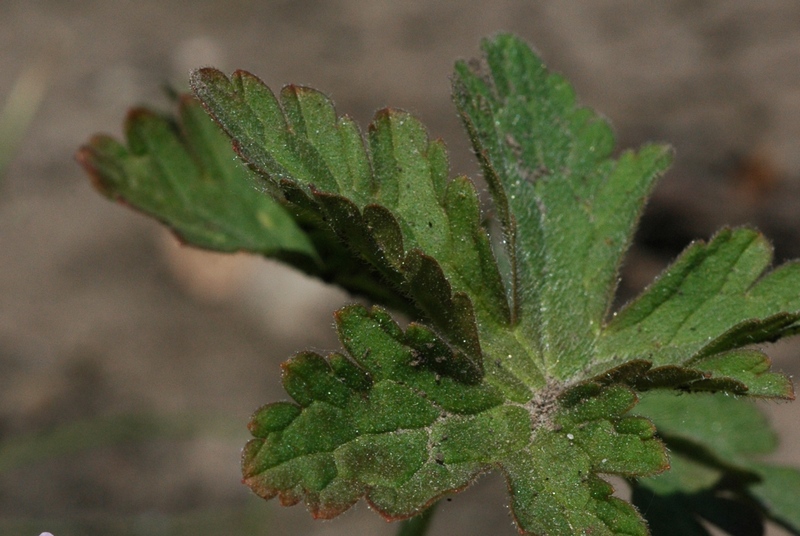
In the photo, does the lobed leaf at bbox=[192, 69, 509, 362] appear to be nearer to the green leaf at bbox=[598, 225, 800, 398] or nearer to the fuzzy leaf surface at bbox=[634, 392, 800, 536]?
the green leaf at bbox=[598, 225, 800, 398]

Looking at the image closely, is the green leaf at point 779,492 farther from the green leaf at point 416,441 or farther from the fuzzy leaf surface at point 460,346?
the green leaf at point 416,441

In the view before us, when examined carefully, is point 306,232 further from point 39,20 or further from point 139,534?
point 39,20

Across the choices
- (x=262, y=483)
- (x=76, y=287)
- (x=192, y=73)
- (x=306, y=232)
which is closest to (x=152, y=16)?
(x=76, y=287)

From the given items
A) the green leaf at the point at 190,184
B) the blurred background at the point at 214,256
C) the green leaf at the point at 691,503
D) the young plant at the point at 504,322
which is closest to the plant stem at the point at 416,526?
the young plant at the point at 504,322

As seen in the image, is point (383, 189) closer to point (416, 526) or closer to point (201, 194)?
point (416, 526)

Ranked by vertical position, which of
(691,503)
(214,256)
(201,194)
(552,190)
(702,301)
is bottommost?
(691,503)

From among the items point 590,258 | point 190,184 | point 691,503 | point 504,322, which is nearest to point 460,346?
point 504,322
